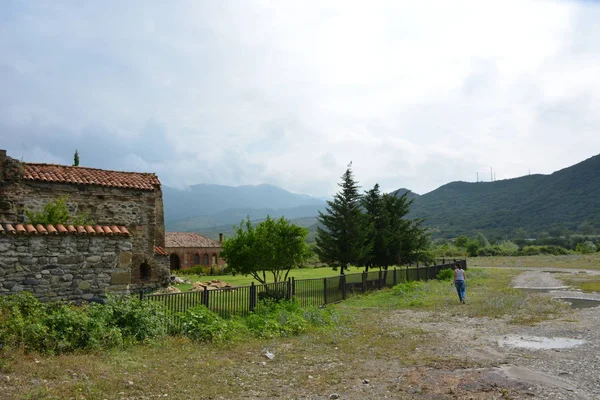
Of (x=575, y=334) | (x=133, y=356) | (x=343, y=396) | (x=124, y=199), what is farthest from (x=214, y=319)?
(x=124, y=199)

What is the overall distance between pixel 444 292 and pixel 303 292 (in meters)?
9.51

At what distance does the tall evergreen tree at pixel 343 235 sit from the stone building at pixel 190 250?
31352mm

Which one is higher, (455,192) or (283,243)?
(455,192)

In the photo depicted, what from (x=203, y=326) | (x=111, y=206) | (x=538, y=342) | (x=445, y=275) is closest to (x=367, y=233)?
(x=445, y=275)

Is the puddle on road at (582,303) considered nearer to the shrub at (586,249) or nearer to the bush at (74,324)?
the bush at (74,324)

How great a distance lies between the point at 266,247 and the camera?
20.4 m

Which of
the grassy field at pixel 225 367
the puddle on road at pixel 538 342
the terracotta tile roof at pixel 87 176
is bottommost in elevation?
the puddle on road at pixel 538 342

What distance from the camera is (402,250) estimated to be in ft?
105

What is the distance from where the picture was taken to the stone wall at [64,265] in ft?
30.7

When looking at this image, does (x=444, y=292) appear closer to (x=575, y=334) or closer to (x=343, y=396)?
(x=575, y=334)

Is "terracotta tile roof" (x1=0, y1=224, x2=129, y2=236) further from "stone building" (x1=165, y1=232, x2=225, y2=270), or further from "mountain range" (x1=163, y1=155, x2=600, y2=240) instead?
"mountain range" (x1=163, y1=155, x2=600, y2=240)

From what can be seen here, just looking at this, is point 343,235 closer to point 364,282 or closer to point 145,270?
point 364,282

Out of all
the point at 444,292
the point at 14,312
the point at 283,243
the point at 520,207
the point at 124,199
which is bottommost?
the point at 444,292

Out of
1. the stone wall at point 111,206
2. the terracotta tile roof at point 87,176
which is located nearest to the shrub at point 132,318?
the stone wall at point 111,206
